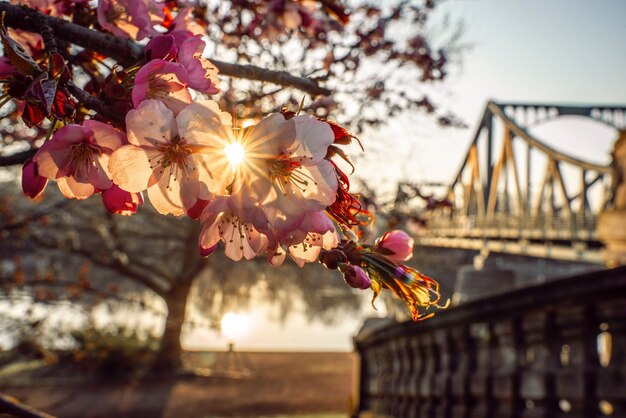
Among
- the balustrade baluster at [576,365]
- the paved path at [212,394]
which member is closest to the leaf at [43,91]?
the balustrade baluster at [576,365]

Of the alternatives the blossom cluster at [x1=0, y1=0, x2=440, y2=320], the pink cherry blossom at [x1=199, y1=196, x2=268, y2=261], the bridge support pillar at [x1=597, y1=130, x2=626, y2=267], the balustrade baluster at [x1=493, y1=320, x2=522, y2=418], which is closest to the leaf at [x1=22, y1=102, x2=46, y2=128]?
the blossom cluster at [x1=0, y1=0, x2=440, y2=320]

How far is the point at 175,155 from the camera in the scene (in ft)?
2.35

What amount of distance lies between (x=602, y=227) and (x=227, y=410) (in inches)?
209

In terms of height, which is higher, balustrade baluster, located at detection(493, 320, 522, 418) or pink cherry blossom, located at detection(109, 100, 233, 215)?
pink cherry blossom, located at detection(109, 100, 233, 215)

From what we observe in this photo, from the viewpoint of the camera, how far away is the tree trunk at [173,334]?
9719 mm

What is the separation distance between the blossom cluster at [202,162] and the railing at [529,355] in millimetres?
1978

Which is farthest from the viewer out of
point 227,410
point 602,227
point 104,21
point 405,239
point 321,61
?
point 227,410

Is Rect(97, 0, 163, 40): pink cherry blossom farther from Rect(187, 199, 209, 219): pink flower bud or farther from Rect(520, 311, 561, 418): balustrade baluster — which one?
Rect(520, 311, 561, 418): balustrade baluster

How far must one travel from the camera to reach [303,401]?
877 centimetres

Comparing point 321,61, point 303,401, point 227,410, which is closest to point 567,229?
point 303,401

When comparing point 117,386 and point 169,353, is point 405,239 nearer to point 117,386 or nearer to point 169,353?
point 117,386

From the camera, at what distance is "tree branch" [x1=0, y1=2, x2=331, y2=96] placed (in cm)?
91

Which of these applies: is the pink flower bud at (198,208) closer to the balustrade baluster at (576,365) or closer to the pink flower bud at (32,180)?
the pink flower bud at (32,180)

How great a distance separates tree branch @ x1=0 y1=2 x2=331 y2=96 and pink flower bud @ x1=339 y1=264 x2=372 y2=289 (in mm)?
464
